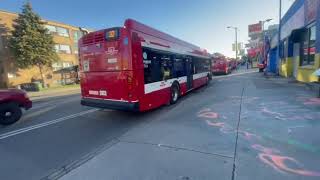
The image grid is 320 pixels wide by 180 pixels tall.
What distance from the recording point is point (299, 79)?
49.3 ft

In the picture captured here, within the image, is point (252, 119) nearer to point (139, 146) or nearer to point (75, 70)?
point (139, 146)

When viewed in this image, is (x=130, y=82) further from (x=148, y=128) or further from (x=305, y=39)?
(x=305, y=39)

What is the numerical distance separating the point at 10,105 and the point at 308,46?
1694 centimetres

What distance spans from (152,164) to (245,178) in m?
1.54

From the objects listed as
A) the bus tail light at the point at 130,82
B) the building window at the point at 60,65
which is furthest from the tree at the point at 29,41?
the bus tail light at the point at 130,82

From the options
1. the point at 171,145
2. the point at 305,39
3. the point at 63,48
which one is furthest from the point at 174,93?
the point at 63,48

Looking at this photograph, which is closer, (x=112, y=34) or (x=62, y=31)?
(x=112, y=34)

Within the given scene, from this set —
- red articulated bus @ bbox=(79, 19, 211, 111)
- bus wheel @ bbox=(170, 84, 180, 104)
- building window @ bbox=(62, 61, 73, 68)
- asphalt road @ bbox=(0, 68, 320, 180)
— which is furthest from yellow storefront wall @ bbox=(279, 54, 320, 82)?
building window @ bbox=(62, 61, 73, 68)

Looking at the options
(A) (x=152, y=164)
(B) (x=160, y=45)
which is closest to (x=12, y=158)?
(A) (x=152, y=164)

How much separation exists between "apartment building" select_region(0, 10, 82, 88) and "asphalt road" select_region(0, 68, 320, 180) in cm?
2368

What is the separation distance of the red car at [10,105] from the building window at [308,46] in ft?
51.4

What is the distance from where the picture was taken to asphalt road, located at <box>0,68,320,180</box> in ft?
11.1

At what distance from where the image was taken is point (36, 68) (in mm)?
28703

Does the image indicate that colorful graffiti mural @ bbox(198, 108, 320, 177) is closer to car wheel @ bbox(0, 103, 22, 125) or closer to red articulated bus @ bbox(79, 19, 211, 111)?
red articulated bus @ bbox(79, 19, 211, 111)
